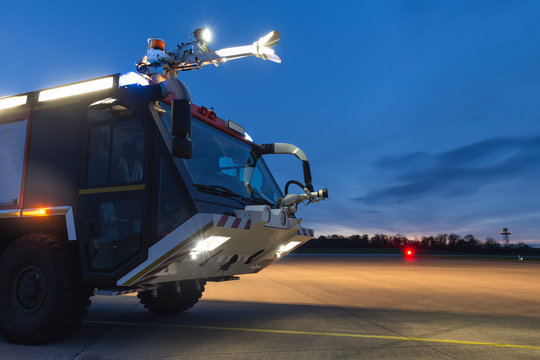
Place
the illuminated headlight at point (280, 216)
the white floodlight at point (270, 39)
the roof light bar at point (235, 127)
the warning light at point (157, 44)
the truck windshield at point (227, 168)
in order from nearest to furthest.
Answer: the truck windshield at point (227, 168)
the illuminated headlight at point (280, 216)
the roof light bar at point (235, 127)
the warning light at point (157, 44)
the white floodlight at point (270, 39)

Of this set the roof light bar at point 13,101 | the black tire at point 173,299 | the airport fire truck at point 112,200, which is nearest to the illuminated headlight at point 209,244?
the airport fire truck at point 112,200

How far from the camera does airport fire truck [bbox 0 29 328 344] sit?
430 cm

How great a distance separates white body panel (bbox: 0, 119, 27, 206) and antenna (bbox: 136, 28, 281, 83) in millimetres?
2403

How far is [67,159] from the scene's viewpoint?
499 centimetres

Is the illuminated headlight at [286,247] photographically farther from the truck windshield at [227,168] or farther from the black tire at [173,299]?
the black tire at [173,299]

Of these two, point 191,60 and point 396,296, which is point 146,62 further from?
point 396,296

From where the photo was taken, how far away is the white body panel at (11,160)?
207 inches

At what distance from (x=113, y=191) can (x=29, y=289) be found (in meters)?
1.50

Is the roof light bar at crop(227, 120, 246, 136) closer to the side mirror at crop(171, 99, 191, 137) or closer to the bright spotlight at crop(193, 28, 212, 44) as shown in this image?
the side mirror at crop(171, 99, 191, 137)

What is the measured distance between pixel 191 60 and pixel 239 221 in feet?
16.0

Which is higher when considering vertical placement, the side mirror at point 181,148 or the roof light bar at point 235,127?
the roof light bar at point 235,127

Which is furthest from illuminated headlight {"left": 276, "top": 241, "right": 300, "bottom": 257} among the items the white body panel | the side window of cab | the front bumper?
the white body panel

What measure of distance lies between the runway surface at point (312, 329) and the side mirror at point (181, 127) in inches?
81.0

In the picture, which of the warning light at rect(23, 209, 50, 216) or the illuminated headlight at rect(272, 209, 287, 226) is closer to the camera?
the warning light at rect(23, 209, 50, 216)
